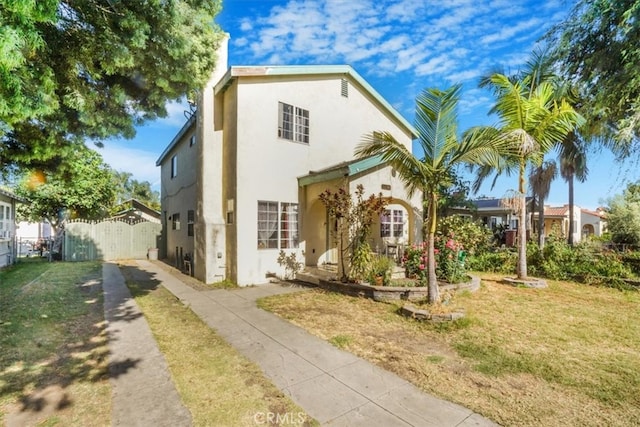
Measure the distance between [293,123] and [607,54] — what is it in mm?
8647

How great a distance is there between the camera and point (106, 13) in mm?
4742

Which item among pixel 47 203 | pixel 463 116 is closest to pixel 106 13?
pixel 463 116

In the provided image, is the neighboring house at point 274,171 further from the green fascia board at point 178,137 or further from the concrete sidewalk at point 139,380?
the concrete sidewalk at point 139,380

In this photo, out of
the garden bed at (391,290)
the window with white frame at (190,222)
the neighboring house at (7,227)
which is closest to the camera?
the garden bed at (391,290)

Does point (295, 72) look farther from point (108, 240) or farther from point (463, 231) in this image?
point (108, 240)

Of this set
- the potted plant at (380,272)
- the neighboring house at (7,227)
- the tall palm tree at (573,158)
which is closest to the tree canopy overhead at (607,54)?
the potted plant at (380,272)

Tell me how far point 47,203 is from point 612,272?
28109 mm

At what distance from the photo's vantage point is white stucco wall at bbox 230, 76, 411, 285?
10273mm

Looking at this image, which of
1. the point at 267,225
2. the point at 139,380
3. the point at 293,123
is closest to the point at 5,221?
the point at 267,225

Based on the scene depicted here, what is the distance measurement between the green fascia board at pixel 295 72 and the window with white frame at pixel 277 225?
170 inches

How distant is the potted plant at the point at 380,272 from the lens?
8.56 meters

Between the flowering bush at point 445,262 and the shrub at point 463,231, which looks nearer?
the flowering bush at point 445,262

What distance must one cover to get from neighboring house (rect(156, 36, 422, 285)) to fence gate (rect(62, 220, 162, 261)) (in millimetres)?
9643

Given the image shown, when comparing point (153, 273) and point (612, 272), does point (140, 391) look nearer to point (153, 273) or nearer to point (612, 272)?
point (153, 273)
